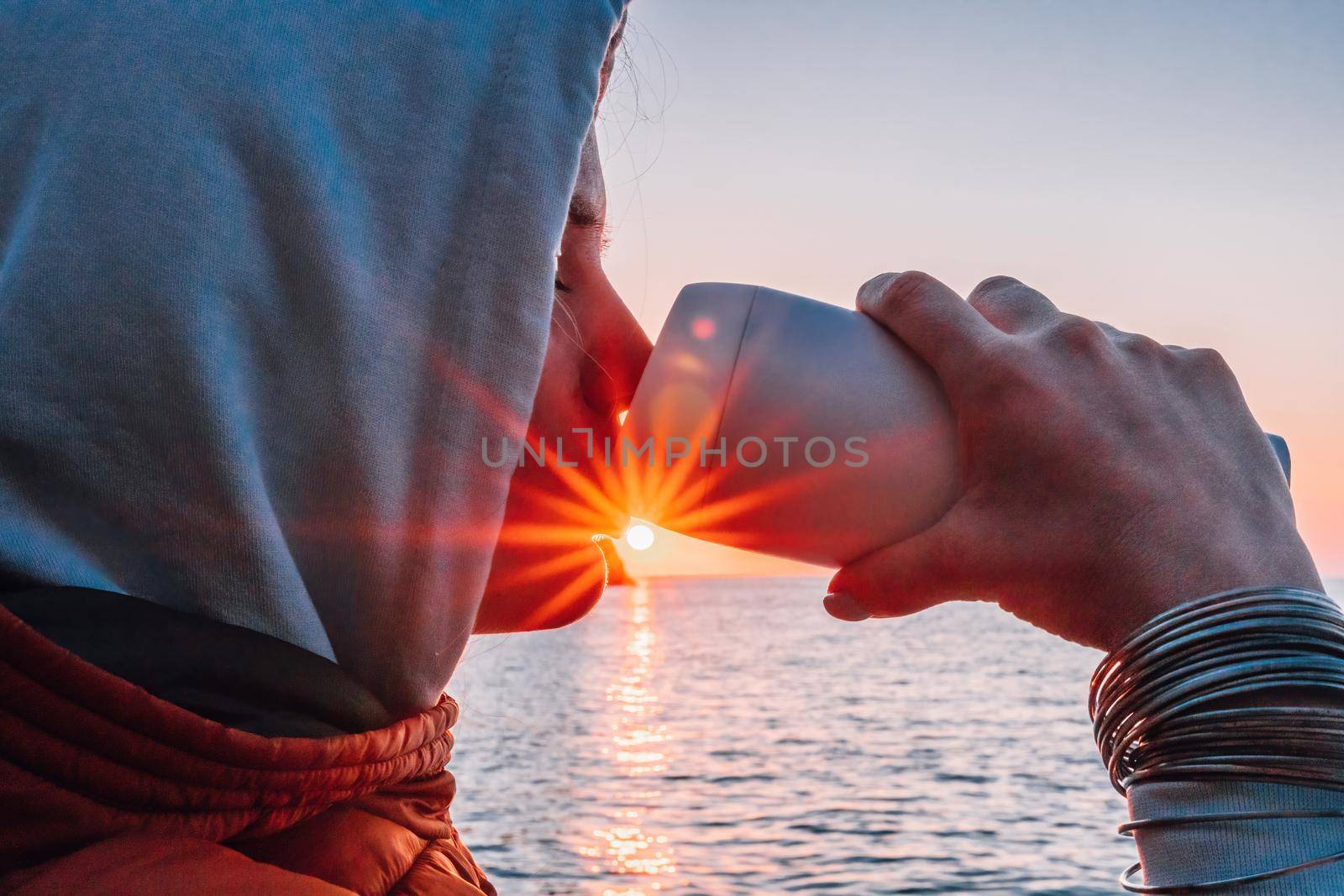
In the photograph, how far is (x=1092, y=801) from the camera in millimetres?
13812

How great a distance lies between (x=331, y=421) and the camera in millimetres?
869

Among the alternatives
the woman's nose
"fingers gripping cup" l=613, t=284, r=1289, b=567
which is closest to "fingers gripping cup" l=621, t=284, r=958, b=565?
"fingers gripping cup" l=613, t=284, r=1289, b=567

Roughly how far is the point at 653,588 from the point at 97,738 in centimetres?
14715

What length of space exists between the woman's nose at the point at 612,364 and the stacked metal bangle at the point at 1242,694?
549mm

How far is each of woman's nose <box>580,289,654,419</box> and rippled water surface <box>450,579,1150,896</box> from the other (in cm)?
83

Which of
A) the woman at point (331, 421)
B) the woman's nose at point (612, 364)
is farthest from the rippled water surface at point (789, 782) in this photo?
the woman at point (331, 421)

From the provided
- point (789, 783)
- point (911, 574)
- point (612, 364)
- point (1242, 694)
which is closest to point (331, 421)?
point (612, 364)

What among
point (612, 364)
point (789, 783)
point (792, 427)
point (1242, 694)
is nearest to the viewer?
point (1242, 694)

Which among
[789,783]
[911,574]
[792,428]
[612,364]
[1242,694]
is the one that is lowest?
[1242,694]

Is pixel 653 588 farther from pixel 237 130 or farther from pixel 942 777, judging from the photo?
pixel 237 130

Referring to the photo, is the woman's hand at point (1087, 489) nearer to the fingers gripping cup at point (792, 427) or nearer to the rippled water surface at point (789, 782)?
the fingers gripping cup at point (792, 427)

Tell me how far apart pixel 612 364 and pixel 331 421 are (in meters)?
0.34

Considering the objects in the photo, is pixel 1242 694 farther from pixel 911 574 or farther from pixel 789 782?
pixel 789 782

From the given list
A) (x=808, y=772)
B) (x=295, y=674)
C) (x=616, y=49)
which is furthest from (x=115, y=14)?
(x=808, y=772)
